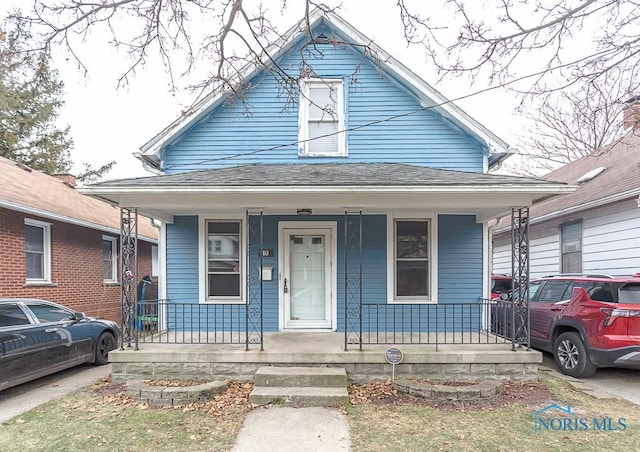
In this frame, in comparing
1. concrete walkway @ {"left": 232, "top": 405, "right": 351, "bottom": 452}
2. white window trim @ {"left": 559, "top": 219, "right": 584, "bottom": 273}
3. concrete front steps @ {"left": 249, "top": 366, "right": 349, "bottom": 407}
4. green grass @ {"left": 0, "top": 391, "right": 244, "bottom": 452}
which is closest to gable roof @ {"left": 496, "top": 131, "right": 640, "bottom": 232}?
white window trim @ {"left": 559, "top": 219, "right": 584, "bottom": 273}

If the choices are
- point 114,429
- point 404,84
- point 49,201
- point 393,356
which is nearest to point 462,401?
point 393,356

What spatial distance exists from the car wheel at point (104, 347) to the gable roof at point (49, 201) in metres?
2.77

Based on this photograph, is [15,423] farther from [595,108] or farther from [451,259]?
[595,108]

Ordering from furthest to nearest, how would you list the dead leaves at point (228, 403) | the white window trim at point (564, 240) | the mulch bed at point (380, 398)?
the white window trim at point (564, 240), the mulch bed at point (380, 398), the dead leaves at point (228, 403)

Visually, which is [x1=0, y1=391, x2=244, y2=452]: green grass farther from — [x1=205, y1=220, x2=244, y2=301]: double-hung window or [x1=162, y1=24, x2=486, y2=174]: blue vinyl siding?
[x1=162, y1=24, x2=486, y2=174]: blue vinyl siding

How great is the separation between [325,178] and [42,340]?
4.94m

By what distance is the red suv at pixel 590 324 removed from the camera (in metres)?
5.84

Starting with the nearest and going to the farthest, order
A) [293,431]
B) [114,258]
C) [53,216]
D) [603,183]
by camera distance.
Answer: [293,431] < [53,216] < [603,183] < [114,258]

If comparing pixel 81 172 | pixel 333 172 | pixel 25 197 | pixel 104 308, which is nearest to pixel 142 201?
pixel 333 172

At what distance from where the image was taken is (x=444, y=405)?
17.3 feet

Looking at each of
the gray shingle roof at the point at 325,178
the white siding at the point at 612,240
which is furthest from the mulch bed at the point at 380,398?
the white siding at the point at 612,240

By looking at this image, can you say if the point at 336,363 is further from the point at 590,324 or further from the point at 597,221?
the point at 597,221

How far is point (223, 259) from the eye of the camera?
314 inches

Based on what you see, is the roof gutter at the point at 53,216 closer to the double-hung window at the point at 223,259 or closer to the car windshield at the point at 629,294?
the double-hung window at the point at 223,259
